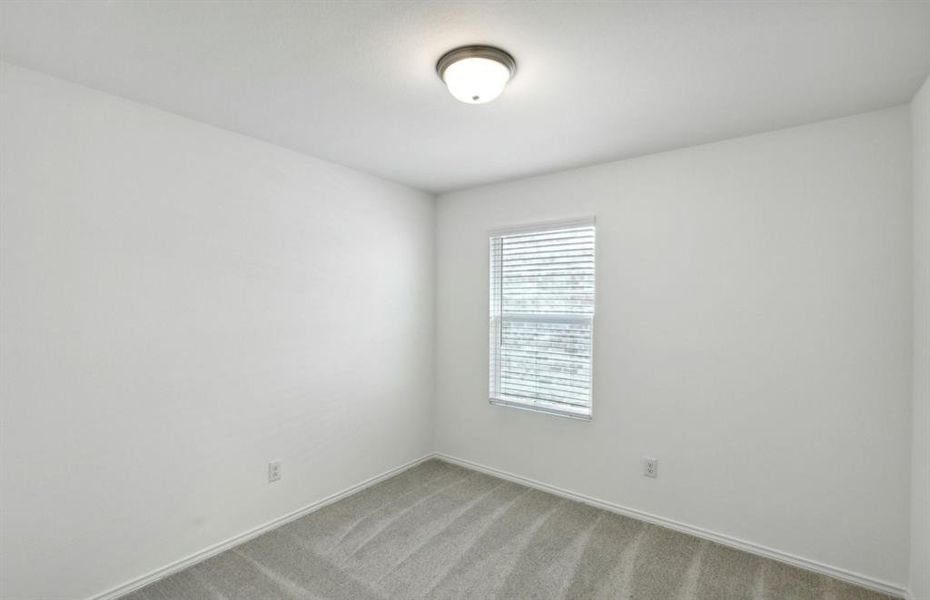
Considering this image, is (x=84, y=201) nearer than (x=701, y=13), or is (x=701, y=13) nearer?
(x=701, y=13)

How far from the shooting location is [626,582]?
229 centimetres

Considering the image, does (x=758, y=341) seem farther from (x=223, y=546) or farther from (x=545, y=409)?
(x=223, y=546)

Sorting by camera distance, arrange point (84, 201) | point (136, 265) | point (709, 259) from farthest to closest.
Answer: point (709, 259), point (136, 265), point (84, 201)

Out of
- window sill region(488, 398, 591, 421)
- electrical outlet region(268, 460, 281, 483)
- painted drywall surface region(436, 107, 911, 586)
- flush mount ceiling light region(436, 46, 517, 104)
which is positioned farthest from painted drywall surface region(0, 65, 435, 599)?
painted drywall surface region(436, 107, 911, 586)

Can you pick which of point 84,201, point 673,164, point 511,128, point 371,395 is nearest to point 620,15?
point 511,128

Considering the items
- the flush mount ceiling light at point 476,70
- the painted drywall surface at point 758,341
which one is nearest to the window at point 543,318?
the painted drywall surface at point 758,341

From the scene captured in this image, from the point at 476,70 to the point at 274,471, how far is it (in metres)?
2.65

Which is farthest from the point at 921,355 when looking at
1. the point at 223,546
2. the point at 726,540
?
the point at 223,546

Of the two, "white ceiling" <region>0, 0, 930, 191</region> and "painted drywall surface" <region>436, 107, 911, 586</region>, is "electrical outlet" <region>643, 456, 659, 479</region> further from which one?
"white ceiling" <region>0, 0, 930, 191</region>

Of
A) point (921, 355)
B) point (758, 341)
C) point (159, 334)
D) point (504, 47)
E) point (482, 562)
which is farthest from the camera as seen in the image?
point (758, 341)

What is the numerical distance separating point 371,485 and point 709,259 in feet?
9.72

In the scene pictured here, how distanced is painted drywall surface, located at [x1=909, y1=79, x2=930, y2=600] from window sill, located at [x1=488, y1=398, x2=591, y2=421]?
167 centimetres

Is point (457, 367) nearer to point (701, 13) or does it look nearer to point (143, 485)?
point (143, 485)

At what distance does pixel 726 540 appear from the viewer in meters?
2.64
